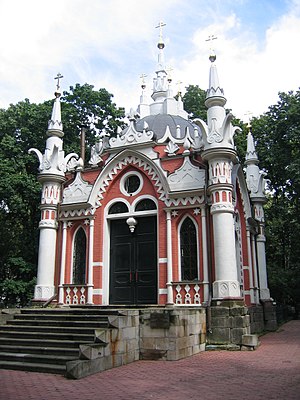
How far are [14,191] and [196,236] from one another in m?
12.3

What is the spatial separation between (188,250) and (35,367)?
6.96 meters

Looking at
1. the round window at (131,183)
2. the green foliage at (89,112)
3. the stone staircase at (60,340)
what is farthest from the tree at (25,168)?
the stone staircase at (60,340)

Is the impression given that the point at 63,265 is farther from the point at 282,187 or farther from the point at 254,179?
the point at 282,187

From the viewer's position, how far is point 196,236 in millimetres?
14633

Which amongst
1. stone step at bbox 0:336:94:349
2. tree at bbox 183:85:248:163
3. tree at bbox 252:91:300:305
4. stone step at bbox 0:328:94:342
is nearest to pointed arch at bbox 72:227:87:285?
stone step at bbox 0:328:94:342

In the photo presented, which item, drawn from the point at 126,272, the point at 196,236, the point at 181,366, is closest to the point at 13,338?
the point at 181,366

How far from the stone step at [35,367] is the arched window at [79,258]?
669 cm

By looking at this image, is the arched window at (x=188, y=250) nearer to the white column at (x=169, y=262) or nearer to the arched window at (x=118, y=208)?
the white column at (x=169, y=262)

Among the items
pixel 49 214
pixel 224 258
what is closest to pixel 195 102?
pixel 49 214

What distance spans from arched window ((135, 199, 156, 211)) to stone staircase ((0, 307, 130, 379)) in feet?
16.9

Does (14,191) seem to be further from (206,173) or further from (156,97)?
(206,173)

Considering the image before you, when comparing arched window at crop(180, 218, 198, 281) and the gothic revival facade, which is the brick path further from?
arched window at crop(180, 218, 198, 281)

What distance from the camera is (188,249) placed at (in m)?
14.7

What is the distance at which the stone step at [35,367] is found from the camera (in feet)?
29.2
